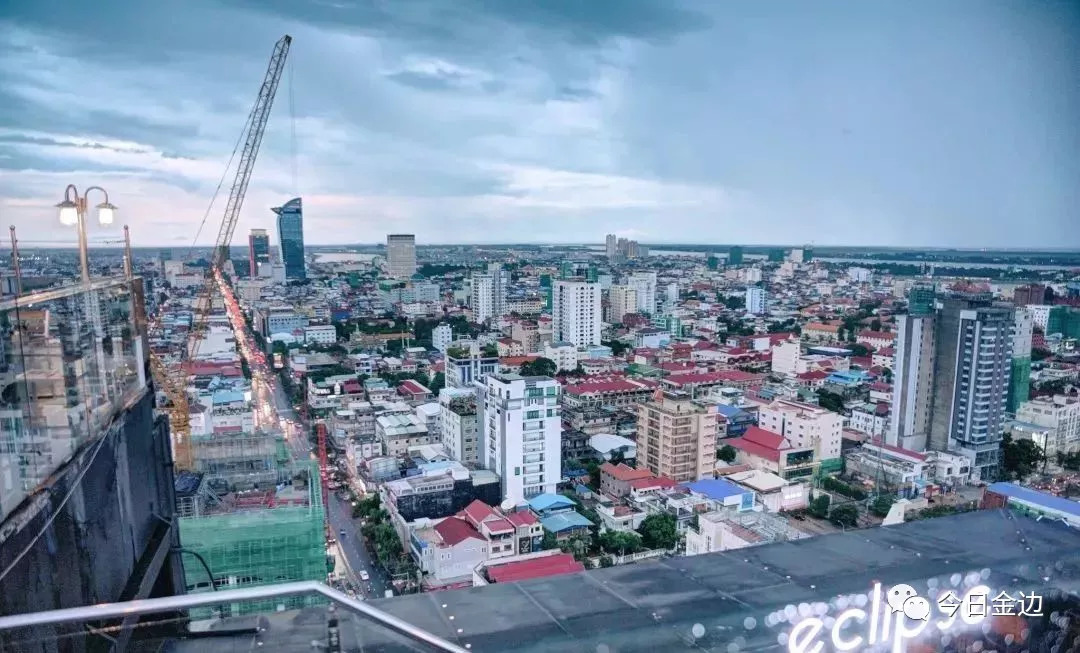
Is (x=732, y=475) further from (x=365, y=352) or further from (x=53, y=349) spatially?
(x=365, y=352)

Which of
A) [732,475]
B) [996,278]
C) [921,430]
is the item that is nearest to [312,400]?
[732,475]

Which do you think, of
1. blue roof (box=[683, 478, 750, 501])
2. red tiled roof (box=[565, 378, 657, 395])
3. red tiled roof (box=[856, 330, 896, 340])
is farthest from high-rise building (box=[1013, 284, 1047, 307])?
red tiled roof (box=[565, 378, 657, 395])

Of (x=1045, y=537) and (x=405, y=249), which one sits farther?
(x=405, y=249)

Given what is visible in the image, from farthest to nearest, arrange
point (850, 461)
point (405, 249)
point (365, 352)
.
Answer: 1. point (405, 249)
2. point (365, 352)
3. point (850, 461)

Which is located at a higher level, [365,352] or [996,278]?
[996,278]

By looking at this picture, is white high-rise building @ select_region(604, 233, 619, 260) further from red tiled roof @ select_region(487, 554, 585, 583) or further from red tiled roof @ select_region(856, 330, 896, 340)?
red tiled roof @ select_region(487, 554, 585, 583)

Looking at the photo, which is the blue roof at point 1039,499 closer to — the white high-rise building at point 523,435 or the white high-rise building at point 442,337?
the white high-rise building at point 523,435

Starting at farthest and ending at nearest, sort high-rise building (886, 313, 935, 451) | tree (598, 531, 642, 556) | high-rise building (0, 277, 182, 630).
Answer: high-rise building (886, 313, 935, 451) < tree (598, 531, 642, 556) < high-rise building (0, 277, 182, 630)
